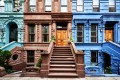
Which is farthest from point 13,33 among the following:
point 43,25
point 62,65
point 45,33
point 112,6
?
point 112,6

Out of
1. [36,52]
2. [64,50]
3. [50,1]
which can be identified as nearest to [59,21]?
[50,1]

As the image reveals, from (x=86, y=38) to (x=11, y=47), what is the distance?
9.54m

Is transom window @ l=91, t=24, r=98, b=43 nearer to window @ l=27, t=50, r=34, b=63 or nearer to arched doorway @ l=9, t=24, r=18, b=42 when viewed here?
window @ l=27, t=50, r=34, b=63

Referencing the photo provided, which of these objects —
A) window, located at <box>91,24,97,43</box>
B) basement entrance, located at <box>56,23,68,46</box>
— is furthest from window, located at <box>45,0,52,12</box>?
window, located at <box>91,24,97,43</box>

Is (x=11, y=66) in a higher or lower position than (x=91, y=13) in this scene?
lower

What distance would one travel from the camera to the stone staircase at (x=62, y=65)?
18.4 ft

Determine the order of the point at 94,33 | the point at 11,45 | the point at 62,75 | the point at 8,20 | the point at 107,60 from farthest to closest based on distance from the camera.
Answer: the point at 94,33
the point at 8,20
the point at 107,60
the point at 11,45
the point at 62,75

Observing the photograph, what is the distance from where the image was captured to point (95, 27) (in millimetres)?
10469

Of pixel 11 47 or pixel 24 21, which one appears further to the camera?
pixel 24 21

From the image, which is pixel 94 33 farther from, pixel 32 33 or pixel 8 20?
pixel 8 20

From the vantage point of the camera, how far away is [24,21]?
1026cm

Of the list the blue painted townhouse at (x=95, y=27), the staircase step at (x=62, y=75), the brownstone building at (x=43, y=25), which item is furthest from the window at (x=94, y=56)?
the staircase step at (x=62, y=75)

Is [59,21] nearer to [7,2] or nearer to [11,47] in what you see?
[11,47]

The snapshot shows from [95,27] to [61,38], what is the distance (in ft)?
16.6
